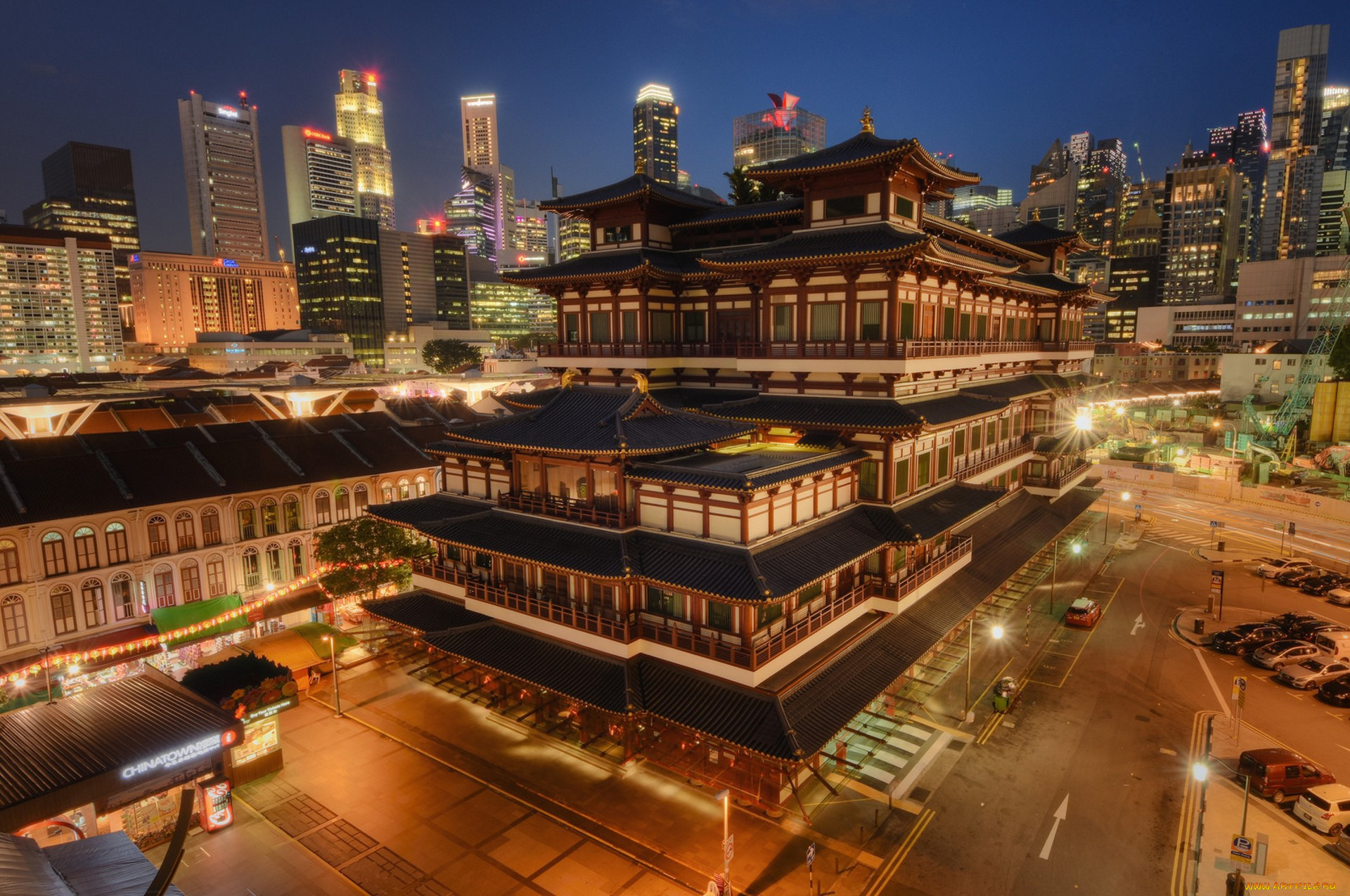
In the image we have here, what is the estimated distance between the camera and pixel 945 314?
38.1 meters

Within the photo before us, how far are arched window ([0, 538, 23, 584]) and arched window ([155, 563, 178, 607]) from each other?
6.19 meters

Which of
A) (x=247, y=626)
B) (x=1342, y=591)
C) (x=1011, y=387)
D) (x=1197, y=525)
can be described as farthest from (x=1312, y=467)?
(x=247, y=626)

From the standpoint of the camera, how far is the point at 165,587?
138 feet

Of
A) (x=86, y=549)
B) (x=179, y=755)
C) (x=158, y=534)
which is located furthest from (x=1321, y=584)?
(x=86, y=549)

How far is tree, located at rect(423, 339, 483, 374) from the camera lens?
587 ft

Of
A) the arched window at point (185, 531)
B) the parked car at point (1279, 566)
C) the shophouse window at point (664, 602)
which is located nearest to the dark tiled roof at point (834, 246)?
the shophouse window at point (664, 602)

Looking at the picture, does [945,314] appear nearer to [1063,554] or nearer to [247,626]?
[1063,554]

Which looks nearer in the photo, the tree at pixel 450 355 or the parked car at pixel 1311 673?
the parked car at pixel 1311 673

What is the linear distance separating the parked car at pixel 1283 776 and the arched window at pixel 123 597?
5646cm

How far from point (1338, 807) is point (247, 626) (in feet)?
168

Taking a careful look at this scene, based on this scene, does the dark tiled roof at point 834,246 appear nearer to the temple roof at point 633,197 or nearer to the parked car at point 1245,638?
the temple roof at point 633,197

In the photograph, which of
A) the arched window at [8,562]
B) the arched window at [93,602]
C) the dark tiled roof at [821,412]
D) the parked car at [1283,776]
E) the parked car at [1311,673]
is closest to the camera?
the parked car at [1283,776]

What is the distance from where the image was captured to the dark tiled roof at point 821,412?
101ft

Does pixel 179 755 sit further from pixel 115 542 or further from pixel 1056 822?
pixel 1056 822
